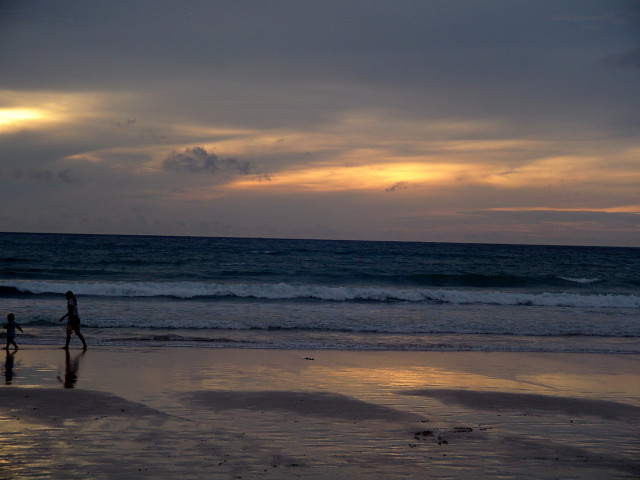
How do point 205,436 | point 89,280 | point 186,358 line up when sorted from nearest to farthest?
point 205,436, point 186,358, point 89,280

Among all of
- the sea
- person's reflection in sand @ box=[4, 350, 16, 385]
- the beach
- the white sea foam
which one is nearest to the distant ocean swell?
the sea

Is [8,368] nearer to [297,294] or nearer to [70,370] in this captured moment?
[70,370]

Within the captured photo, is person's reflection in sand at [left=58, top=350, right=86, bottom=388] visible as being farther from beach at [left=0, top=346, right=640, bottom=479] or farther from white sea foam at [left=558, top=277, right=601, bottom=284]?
white sea foam at [left=558, top=277, right=601, bottom=284]

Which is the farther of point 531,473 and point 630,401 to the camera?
point 630,401

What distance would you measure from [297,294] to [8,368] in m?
20.3

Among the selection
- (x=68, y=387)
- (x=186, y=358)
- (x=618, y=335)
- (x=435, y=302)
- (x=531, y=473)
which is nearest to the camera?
(x=531, y=473)

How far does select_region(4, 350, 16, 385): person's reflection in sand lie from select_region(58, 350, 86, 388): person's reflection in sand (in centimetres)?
89

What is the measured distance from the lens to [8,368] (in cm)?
1213

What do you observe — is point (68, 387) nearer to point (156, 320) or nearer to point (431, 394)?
point (431, 394)

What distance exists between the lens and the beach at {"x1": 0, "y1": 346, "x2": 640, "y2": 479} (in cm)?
687

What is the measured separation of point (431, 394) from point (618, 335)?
1236 centimetres

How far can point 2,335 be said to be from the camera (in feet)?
55.3

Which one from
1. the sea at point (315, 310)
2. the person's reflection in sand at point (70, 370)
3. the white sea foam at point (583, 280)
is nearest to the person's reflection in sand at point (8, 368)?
the person's reflection in sand at point (70, 370)

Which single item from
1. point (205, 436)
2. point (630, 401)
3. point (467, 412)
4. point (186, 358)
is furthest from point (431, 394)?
point (186, 358)
